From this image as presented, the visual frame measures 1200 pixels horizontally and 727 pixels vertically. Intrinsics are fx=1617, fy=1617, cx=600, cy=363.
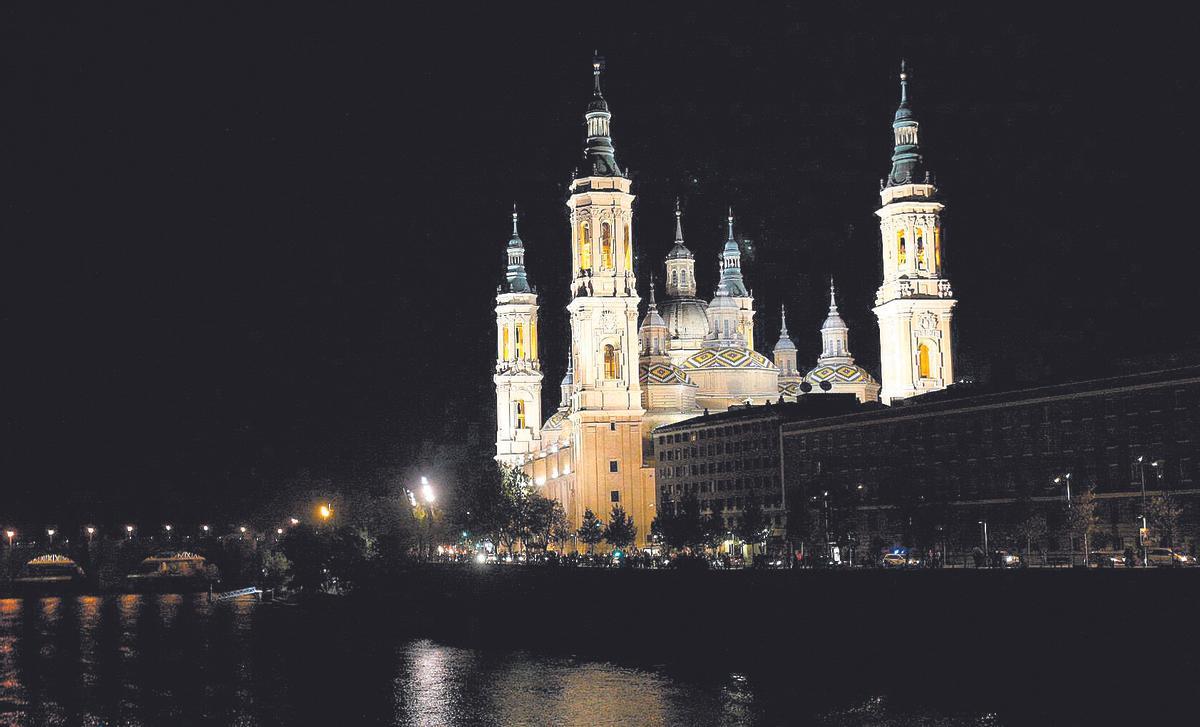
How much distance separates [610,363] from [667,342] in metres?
22.6

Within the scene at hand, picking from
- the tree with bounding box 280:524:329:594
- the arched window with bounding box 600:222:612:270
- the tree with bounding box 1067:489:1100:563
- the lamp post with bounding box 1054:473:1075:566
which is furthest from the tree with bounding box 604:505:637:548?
the tree with bounding box 1067:489:1100:563

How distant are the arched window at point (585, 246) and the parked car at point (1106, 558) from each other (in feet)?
190

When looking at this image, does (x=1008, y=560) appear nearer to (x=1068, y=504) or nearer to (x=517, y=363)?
(x=1068, y=504)

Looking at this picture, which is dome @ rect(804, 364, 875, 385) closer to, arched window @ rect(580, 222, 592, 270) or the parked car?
arched window @ rect(580, 222, 592, 270)

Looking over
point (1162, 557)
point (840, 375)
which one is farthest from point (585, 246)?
point (1162, 557)

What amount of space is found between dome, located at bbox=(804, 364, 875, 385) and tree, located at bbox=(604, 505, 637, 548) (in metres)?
33.4

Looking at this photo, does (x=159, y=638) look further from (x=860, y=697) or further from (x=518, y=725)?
(x=860, y=697)

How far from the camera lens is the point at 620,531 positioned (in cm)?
12988

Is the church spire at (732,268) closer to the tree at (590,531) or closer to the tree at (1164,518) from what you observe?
the tree at (590,531)

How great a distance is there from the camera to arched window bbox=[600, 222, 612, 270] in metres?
133

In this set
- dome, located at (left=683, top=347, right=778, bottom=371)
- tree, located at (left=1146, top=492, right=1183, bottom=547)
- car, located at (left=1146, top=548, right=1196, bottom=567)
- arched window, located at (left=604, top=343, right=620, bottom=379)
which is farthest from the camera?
dome, located at (left=683, top=347, right=778, bottom=371)

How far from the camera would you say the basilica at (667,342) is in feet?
430

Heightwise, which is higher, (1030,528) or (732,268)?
(732,268)

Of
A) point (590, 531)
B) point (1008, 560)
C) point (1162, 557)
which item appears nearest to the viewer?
point (1162, 557)
